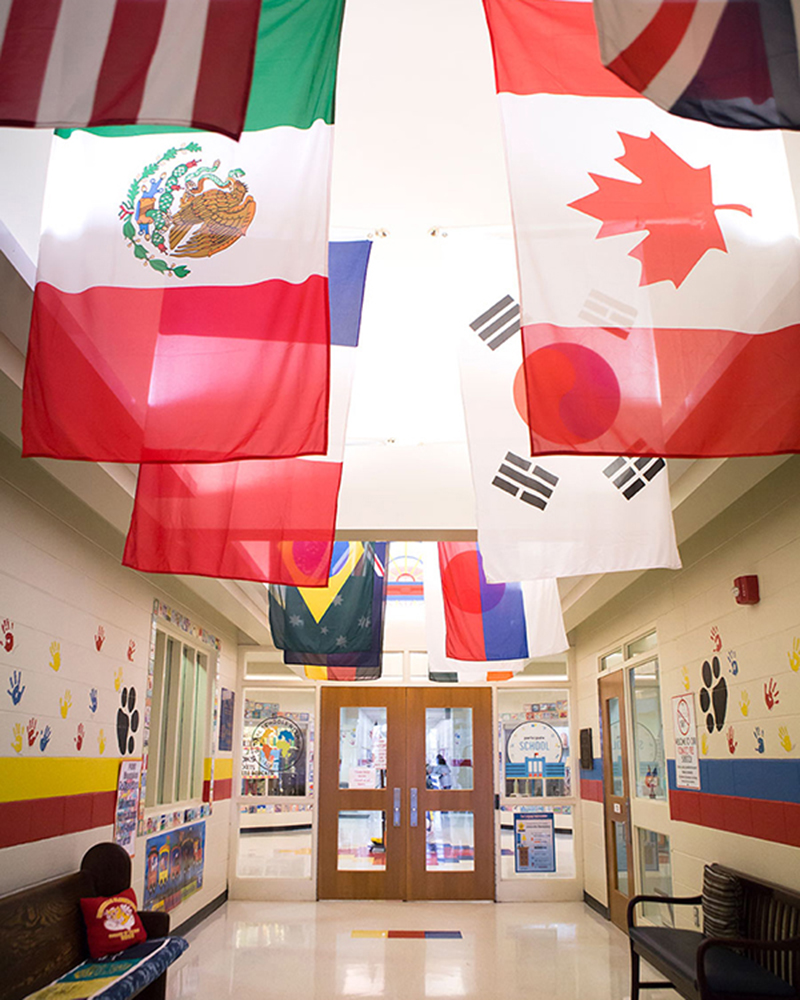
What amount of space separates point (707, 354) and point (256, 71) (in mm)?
1372

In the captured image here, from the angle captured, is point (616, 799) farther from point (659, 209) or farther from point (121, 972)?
point (659, 209)

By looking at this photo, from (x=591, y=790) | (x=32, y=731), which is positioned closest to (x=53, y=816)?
(x=32, y=731)

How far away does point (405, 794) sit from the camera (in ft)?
31.5

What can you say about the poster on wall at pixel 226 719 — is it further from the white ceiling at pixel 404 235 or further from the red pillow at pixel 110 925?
the white ceiling at pixel 404 235

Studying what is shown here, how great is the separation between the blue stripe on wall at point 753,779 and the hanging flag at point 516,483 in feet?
5.24

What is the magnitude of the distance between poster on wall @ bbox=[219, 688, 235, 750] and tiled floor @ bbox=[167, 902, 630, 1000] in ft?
5.36

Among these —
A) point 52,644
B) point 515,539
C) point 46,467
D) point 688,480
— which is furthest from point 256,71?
point 52,644

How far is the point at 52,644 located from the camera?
4.65m

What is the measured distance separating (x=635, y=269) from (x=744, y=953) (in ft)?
12.0

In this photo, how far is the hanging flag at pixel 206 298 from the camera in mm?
2141

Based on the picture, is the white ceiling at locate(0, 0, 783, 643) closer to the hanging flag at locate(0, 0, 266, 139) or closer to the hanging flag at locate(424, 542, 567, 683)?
the hanging flag at locate(0, 0, 266, 139)

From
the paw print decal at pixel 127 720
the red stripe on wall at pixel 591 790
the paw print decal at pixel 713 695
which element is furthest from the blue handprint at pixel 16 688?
the red stripe on wall at pixel 591 790

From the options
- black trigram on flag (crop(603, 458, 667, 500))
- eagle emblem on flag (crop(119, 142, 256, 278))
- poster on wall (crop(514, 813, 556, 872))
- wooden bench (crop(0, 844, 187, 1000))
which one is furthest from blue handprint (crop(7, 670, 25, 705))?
poster on wall (crop(514, 813, 556, 872))

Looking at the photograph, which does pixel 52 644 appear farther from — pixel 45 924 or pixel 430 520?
pixel 430 520
